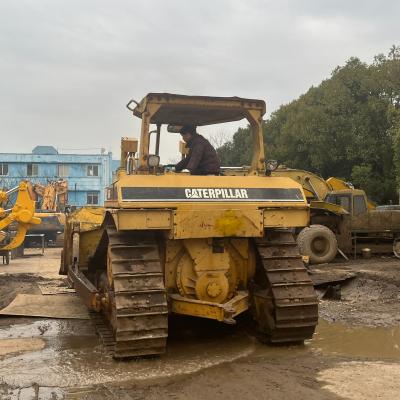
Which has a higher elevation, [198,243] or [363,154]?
[363,154]

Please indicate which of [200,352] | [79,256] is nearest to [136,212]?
[200,352]

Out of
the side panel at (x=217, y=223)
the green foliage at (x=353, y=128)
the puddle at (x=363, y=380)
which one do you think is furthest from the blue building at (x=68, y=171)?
the puddle at (x=363, y=380)

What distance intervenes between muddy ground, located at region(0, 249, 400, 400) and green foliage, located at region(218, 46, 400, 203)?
21995mm

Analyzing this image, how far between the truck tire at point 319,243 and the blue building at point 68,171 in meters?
36.4

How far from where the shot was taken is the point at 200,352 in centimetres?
588

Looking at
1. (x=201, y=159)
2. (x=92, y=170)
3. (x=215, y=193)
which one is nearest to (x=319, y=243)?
(x=201, y=159)

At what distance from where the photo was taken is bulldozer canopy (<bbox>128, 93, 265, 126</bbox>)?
6.14 metres

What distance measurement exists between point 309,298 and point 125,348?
1.97 meters

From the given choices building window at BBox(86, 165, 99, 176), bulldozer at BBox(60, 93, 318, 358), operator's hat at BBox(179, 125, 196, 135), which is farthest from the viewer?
Result: building window at BBox(86, 165, 99, 176)

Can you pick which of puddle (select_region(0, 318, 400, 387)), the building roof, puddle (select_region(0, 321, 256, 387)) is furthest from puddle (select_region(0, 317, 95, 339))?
the building roof

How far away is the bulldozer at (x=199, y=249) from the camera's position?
5391 mm

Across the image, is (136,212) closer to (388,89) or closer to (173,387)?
(173,387)

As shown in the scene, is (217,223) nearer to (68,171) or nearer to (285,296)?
(285,296)

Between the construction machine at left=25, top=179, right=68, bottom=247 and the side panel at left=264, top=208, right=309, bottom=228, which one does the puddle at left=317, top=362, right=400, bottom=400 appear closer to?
the side panel at left=264, top=208, right=309, bottom=228
